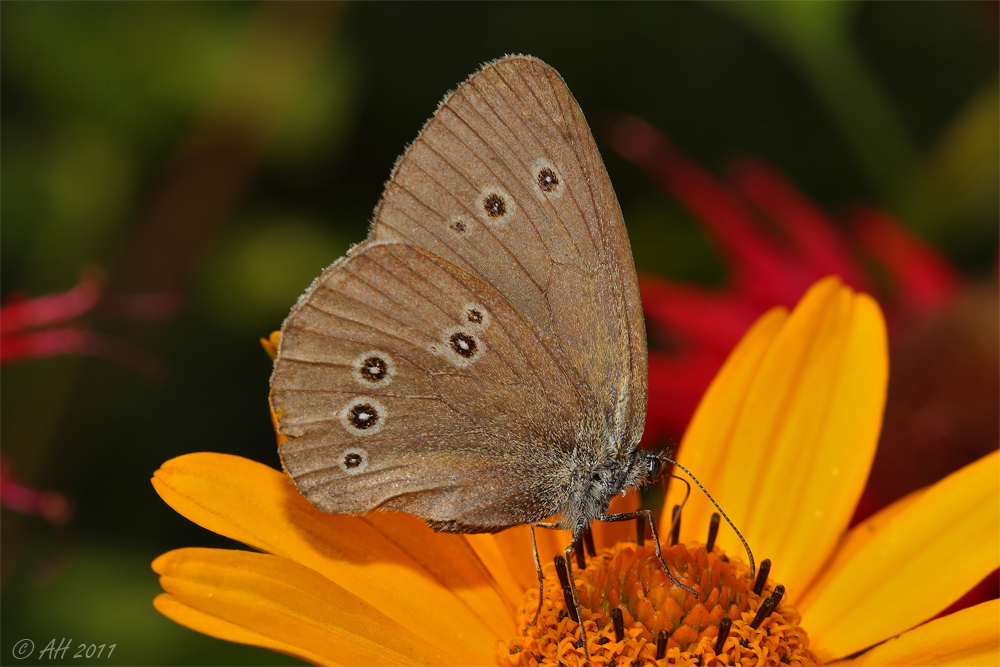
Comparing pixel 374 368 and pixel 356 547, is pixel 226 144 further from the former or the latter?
pixel 356 547

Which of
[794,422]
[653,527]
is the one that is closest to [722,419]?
[794,422]

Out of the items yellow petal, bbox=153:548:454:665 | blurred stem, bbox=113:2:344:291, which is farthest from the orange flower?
blurred stem, bbox=113:2:344:291

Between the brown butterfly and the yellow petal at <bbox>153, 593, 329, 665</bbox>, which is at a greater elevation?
the brown butterfly

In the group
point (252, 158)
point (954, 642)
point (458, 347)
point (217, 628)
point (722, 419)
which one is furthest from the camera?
point (252, 158)

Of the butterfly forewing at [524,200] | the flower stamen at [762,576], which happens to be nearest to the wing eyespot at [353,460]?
the butterfly forewing at [524,200]

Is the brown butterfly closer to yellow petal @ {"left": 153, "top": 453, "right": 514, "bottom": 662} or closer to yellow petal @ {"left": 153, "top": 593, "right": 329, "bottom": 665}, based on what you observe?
yellow petal @ {"left": 153, "top": 453, "right": 514, "bottom": 662}

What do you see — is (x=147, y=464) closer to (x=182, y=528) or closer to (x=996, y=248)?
(x=182, y=528)

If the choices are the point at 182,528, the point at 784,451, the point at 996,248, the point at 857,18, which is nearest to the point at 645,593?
the point at 784,451
